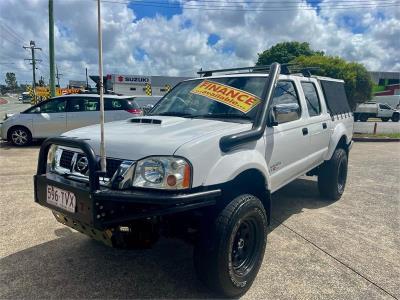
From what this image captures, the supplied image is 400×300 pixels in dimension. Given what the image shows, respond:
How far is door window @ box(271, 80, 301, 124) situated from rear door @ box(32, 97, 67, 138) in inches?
323

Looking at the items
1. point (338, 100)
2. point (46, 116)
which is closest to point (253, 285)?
point (338, 100)

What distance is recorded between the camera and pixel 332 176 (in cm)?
517

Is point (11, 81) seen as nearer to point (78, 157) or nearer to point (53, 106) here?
point (53, 106)

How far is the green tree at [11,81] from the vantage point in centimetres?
11975

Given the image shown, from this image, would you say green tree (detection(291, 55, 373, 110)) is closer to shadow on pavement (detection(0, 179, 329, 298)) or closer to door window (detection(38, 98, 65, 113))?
door window (detection(38, 98, 65, 113))

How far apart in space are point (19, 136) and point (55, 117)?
1232 millimetres

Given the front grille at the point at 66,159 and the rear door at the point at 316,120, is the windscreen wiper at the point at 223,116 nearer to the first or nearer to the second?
the front grille at the point at 66,159


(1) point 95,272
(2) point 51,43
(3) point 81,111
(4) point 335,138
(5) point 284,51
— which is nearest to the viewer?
(1) point 95,272

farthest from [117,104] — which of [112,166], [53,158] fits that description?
[112,166]

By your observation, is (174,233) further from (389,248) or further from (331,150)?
(331,150)

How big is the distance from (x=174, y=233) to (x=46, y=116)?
355 inches

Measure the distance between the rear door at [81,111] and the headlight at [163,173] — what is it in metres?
8.71

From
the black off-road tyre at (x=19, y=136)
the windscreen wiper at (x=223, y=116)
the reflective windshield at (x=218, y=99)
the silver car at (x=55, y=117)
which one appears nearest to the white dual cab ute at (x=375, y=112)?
the silver car at (x=55, y=117)

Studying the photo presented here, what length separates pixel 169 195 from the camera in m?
2.30
